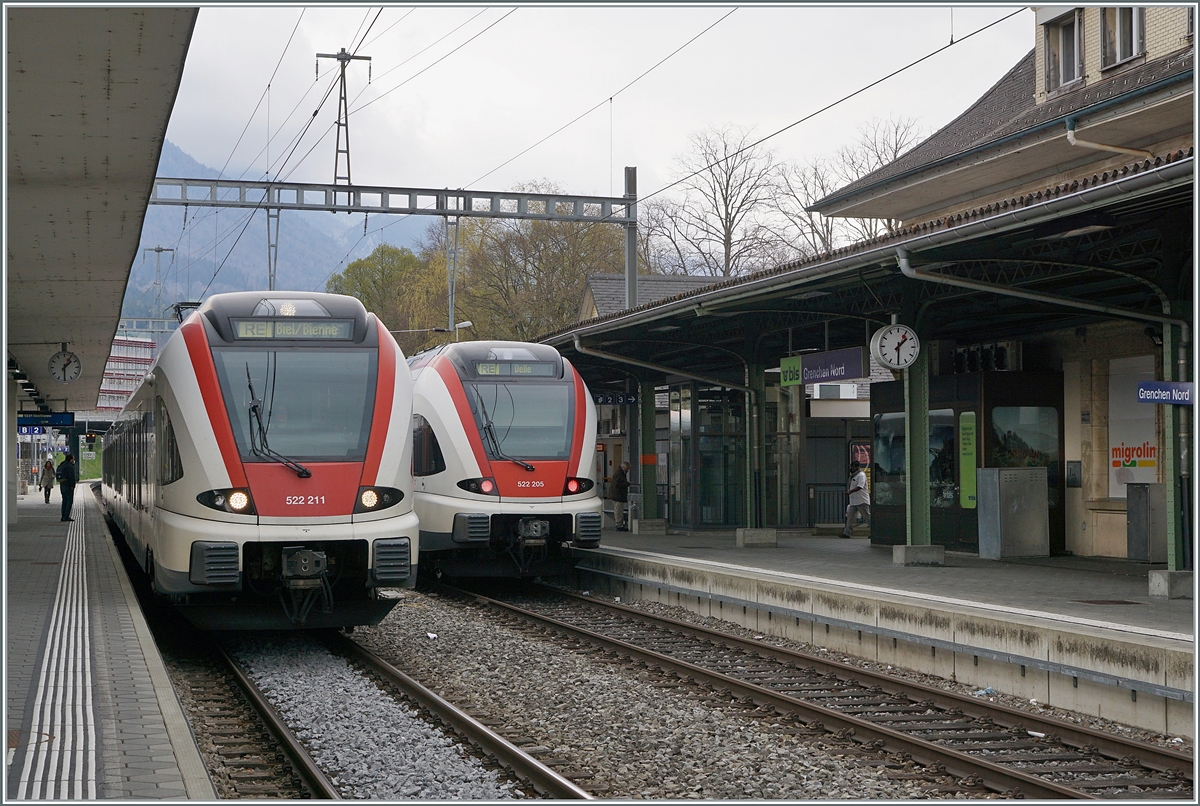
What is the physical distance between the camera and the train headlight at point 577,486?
14922 millimetres

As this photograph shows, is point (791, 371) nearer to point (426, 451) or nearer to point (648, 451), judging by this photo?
point (426, 451)

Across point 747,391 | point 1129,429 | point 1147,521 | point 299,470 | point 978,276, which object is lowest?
point 1147,521

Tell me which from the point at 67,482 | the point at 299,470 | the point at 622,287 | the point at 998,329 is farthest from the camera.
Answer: the point at 622,287

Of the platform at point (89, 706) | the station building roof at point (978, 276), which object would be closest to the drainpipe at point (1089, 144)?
the station building roof at point (978, 276)

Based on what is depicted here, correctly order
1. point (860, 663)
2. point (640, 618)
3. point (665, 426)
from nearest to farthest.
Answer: point (860, 663)
point (640, 618)
point (665, 426)

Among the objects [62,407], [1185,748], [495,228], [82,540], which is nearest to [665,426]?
[82,540]

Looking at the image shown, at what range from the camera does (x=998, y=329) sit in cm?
1766

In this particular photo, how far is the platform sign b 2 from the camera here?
17062 mm

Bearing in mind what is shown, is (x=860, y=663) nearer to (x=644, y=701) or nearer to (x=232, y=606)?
(x=644, y=701)

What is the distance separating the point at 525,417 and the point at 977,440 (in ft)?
21.0

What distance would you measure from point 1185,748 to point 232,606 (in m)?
7.31

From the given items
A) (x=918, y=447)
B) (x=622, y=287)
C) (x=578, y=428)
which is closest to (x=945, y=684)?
(x=918, y=447)

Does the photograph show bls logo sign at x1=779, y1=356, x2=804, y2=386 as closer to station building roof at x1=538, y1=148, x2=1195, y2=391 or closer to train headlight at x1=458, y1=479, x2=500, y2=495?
station building roof at x1=538, y1=148, x2=1195, y2=391

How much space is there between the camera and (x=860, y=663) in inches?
444
